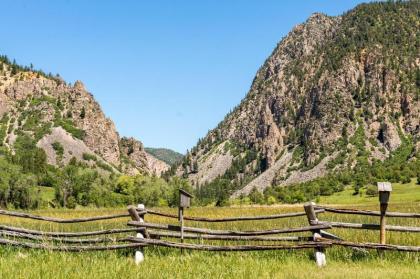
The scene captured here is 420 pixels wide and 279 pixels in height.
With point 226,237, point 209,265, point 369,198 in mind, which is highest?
point 226,237

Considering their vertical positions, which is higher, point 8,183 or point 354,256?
point 8,183

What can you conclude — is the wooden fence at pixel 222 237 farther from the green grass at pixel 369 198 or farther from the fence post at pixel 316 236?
the green grass at pixel 369 198

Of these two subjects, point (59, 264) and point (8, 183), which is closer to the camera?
point (59, 264)

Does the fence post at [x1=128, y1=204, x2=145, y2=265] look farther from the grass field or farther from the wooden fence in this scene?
the grass field

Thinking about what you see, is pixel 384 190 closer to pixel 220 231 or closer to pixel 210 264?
pixel 220 231

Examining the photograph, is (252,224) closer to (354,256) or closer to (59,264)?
(354,256)

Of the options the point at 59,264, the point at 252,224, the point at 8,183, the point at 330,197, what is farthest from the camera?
the point at 330,197

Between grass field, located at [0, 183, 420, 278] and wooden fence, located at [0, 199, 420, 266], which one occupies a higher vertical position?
wooden fence, located at [0, 199, 420, 266]

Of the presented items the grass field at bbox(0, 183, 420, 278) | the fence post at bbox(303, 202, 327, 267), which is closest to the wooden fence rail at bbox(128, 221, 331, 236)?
the fence post at bbox(303, 202, 327, 267)

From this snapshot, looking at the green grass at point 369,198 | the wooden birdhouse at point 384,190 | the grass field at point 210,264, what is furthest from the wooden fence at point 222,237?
the green grass at point 369,198

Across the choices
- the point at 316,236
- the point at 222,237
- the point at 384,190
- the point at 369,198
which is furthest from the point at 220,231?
the point at 369,198

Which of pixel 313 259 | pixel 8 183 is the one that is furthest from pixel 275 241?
pixel 8 183

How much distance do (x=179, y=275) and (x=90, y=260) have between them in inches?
107

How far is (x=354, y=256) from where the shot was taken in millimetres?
12961
